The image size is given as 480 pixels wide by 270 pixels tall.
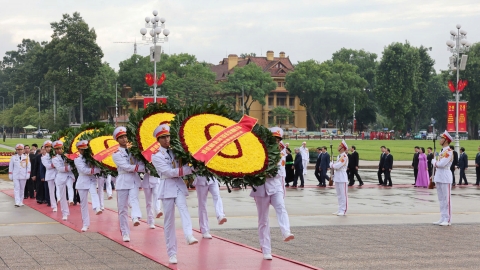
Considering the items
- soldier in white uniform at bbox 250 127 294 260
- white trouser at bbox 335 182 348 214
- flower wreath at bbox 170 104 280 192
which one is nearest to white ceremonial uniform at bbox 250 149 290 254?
soldier in white uniform at bbox 250 127 294 260

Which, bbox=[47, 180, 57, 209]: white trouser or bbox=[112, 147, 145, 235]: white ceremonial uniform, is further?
bbox=[47, 180, 57, 209]: white trouser

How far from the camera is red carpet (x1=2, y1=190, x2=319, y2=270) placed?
A: 33.1 feet

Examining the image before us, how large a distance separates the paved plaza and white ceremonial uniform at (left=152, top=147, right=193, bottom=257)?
483 mm

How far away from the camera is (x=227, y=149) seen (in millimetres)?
10117

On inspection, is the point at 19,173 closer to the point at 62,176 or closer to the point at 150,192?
the point at 62,176

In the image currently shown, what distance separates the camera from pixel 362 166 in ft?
132

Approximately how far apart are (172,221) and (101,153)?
157 inches

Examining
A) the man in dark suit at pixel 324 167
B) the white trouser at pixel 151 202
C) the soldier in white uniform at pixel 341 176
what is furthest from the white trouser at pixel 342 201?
the man in dark suit at pixel 324 167

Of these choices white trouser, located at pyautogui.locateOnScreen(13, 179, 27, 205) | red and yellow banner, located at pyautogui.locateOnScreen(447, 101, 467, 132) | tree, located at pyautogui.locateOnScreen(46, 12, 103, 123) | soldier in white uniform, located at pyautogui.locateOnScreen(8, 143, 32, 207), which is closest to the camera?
white trouser, located at pyautogui.locateOnScreen(13, 179, 27, 205)

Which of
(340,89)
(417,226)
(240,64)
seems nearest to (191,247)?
(417,226)

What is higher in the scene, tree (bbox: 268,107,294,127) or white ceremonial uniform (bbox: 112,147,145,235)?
tree (bbox: 268,107,294,127)

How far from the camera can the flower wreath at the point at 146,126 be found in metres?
12.8

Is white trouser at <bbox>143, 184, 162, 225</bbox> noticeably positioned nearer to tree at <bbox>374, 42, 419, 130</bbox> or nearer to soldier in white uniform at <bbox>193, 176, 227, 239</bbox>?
soldier in white uniform at <bbox>193, 176, 227, 239</bbox>

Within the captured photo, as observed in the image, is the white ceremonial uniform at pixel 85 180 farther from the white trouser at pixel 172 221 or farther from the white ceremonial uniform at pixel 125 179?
the white trouser at pixel 172 221
